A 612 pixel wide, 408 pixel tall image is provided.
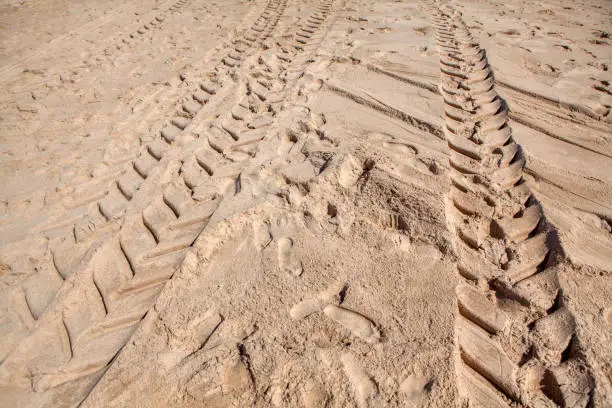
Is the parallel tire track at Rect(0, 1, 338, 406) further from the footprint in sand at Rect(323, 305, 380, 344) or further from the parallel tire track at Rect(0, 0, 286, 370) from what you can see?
the footprint in sand at Rect(323, 305, 380, 344)

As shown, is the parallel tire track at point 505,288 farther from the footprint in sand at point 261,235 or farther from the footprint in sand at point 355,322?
the footprint in sand at point 261,235

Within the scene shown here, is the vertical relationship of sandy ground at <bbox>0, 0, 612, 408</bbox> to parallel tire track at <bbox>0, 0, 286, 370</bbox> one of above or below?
above

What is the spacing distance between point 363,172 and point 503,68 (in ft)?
5.98

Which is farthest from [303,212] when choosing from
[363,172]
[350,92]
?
[350,92]

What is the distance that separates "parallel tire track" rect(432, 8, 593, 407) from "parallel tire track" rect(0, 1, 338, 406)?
1.00 metres

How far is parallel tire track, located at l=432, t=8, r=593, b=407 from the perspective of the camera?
0.94m

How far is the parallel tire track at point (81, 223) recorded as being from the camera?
4.29 ft

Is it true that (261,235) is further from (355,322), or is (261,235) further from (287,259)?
(355,322)

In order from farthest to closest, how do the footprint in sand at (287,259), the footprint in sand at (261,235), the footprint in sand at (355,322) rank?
the footprint in sand at (261,235) → the footprint in sand at (287,259) → the footprint in sand at (355,322)

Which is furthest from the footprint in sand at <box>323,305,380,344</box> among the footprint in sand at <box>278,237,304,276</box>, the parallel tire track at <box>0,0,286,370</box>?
the parallel tire track at <box>0,0,286,370</box>

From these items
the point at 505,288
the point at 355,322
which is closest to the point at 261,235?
the point at 355,322

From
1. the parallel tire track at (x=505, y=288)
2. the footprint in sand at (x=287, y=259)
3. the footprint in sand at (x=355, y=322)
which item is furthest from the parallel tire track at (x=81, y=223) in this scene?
the parallel tire track at (x=505, y=288)

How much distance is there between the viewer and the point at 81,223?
1.66 meters

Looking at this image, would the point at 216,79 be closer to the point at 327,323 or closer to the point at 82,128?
the point at 82,128
